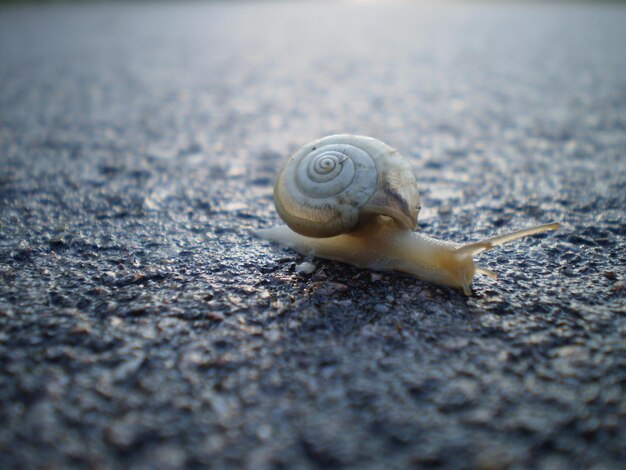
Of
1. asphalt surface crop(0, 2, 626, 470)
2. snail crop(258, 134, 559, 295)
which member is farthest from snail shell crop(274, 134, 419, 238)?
asphalt surface crop(0, 2, 626, 470)

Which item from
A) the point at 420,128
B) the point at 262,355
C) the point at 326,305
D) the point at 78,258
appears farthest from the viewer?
the point at 420,128

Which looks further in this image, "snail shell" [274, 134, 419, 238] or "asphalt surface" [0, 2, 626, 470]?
"snail shell" [274, 134, 419, 238]

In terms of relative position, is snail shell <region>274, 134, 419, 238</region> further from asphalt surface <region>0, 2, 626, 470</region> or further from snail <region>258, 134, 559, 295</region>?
asphalt surface <region>0, 2, 626, 470</region>

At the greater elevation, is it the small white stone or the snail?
the snail

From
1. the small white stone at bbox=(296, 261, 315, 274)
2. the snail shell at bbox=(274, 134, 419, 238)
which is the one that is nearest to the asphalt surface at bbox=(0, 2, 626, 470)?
the small white stone at bbox=(296, 261, 315, 274)

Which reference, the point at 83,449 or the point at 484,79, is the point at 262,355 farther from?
the point at 484,79

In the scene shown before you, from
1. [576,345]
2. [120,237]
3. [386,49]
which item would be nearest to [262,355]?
[576,345]

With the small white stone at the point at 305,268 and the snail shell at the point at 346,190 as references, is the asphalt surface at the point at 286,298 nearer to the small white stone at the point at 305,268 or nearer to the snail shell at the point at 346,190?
the small white stone at the point at 305,268
